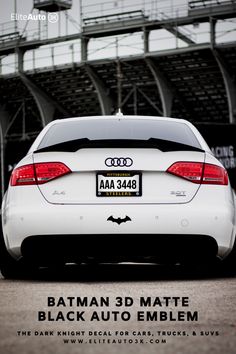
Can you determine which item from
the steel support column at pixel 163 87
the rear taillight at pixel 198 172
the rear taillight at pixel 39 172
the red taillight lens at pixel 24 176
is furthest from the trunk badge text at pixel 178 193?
the steel support column at pixel 163 87

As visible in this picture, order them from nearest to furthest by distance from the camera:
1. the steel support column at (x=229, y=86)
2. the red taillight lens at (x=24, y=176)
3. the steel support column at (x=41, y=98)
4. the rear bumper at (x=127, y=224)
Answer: the rear bumper at (x=127, y=224) → the red taillight lens at (x=24, y=176) → the steel support column at (x=229, y=86) → the steel support column at (x=41, y=98)

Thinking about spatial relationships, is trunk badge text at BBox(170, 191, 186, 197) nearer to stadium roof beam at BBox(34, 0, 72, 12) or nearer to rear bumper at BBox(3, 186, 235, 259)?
rear bumper at BBox(3, 186, 235, 259)

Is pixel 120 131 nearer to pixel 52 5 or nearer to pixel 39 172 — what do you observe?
pixel 39 172

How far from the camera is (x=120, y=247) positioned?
Answer: 7.11 metres

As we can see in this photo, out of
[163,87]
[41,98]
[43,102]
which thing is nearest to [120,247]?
[163,87]

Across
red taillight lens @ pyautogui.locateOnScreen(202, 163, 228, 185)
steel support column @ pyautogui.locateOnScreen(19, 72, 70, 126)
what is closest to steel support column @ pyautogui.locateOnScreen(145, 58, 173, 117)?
steel support column @ pyautogui.locateOnScreen(19, 72, 70, 126)

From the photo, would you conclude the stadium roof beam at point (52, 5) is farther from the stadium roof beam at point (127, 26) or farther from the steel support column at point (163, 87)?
the steel support column at point (163, 87)

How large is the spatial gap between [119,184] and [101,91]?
40.6 metres

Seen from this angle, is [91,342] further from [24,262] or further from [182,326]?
[24,262]

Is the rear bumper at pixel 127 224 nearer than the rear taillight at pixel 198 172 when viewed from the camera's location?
Yes

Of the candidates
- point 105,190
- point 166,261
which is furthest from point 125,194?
point 166,261

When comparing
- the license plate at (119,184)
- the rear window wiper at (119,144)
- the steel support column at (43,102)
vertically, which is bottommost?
the steel support column at (43,102)

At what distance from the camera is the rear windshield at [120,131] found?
25.1ft

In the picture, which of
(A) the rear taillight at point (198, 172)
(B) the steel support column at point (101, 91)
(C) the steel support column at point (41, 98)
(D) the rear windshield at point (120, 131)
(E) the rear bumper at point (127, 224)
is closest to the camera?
(E) the rear bumper at point (127, 224)
